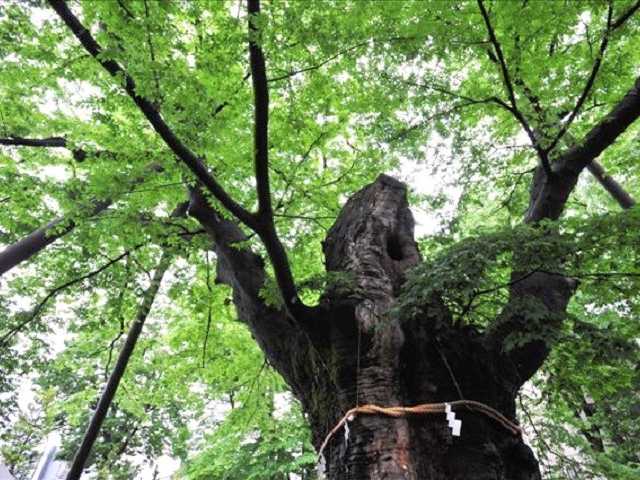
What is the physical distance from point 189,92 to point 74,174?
3758mm

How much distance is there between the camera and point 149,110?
2.19 m

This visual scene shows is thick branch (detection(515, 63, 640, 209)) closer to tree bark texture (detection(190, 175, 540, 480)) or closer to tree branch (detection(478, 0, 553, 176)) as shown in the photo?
tree branch (detection(478, 0, 553, 176))

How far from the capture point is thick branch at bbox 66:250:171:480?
15.2 ft

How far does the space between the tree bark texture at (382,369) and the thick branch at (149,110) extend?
1.06 meters

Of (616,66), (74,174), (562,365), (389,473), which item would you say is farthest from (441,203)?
(74,174)

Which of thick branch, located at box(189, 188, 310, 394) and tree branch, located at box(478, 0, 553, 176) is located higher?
tree branch, located at box(478, 0, 553, 176)

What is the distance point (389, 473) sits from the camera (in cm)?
214

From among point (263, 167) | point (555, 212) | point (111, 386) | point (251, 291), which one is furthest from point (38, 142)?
point (555, 212)

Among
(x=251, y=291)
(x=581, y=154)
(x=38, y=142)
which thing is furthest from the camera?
(x=38, y=142)

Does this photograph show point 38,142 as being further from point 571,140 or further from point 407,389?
point 571,140

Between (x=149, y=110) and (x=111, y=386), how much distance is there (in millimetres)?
4080

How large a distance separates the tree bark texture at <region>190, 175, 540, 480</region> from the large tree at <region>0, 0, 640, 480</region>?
0.05ft

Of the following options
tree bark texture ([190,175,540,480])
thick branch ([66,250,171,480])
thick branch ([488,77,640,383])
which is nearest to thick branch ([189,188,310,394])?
tree bark texture ([190,175,540,480])

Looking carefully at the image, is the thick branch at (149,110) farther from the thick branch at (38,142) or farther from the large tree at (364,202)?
the thick branch at (38,142)
